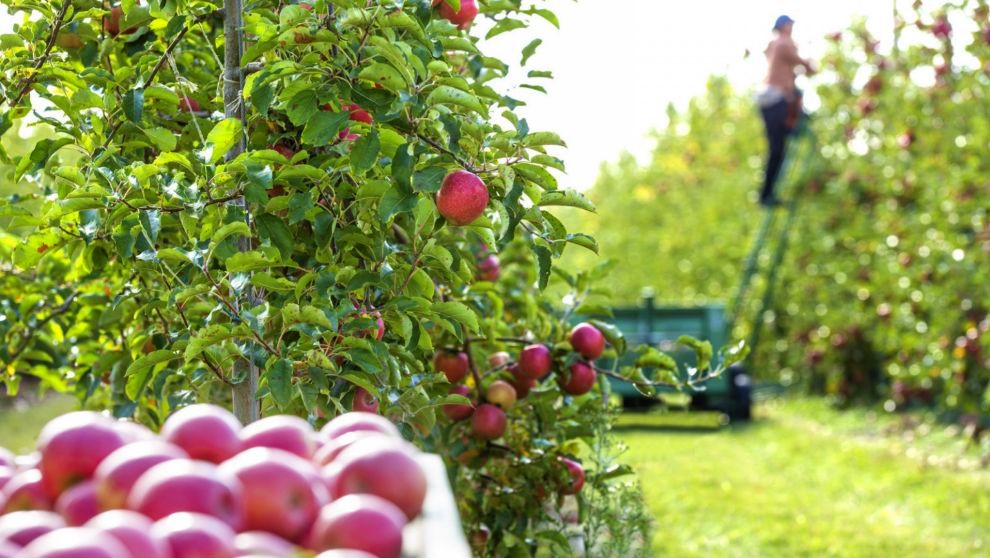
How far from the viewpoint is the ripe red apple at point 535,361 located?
115 inches

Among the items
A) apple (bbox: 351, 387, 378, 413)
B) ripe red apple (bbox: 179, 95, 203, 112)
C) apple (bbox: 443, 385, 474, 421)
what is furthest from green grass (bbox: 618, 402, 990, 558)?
ripe red apple (bbox: 179, 95, 203, 112)

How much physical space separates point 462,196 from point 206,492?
1.20 metres

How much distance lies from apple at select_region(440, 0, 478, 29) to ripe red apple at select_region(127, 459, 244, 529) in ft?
5.57

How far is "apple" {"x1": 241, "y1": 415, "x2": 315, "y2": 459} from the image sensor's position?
105 centimetres

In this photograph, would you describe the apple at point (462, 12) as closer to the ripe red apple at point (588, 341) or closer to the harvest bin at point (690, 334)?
the ripe red apple at point (588, 341)

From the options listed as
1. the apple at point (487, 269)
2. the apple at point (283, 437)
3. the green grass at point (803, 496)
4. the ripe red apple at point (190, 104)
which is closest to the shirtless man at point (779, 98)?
the green grass at point (803, 496)

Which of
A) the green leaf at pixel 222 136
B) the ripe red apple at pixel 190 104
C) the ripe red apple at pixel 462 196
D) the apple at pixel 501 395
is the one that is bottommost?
the apple at pixel 501 395

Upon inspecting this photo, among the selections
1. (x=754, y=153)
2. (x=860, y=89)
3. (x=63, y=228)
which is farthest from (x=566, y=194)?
(x=754, y=153)

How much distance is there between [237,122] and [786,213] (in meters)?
9.15

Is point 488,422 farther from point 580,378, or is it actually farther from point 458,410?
point 580,378

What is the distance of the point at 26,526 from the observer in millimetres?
900

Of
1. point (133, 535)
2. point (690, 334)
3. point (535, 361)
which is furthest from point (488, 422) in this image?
point (690, 334)

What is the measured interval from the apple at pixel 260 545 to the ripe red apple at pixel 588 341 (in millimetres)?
2068

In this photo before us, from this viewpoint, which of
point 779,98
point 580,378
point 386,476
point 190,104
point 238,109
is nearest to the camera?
point 386,476
